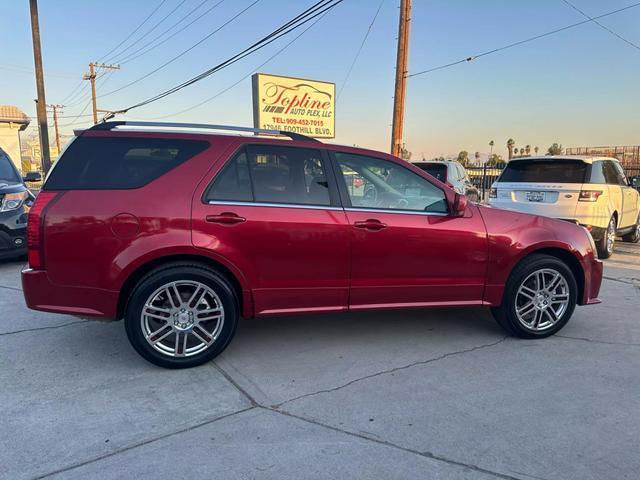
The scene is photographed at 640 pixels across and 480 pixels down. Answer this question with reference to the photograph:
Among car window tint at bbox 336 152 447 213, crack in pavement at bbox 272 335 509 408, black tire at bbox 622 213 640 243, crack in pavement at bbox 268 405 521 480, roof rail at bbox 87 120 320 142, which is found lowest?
crack in pavement at bbox 268 405 521 480

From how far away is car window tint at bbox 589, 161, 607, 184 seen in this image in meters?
7.82

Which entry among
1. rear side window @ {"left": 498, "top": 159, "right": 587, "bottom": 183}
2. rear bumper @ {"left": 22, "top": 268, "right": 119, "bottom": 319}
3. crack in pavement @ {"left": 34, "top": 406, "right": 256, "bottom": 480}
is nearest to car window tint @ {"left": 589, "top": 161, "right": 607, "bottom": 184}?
rear side window @ {"left": 498, "top": 159, "right": 587, "bottom": 183}

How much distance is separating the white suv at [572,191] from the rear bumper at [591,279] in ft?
10.1

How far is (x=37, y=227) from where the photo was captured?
3.28 meters

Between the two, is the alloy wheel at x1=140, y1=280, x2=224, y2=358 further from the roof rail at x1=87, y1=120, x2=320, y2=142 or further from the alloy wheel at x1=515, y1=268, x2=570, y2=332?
the alloy wheel at x1=515, y1=268, x2=570, y2=332

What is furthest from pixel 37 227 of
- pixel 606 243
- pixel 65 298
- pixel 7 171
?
pixel 606 243

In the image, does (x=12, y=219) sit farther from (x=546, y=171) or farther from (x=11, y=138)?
(x=11, y=138)

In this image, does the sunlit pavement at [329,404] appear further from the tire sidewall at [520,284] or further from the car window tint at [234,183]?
the car window tint at [234,183]

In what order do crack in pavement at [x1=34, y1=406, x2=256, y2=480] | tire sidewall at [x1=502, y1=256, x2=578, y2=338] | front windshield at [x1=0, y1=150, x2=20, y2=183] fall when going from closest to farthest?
crack in pavement at [x1=34, y1=406, x2=256, y2=480] < tire sidewall at [x1=502, y1=256, x2=578, y2=338] < front windshield at [x1=0, y1=150, x2=20, y2=183]

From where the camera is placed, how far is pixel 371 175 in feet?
13.2

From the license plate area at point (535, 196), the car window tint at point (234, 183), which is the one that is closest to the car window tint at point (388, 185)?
the car window tint at point (234, 183)

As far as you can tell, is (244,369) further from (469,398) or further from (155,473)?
(469,398)

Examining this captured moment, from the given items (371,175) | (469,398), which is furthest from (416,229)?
(469,398)

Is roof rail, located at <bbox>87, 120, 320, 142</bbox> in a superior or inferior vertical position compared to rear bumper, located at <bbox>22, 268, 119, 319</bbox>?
superior
